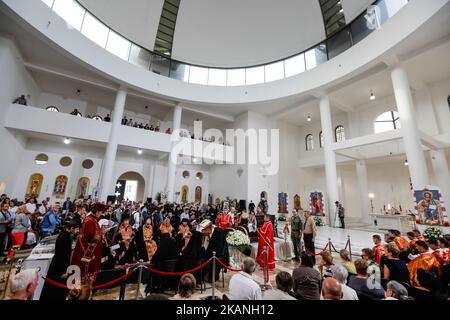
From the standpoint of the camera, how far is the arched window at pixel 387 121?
1422 centimetres

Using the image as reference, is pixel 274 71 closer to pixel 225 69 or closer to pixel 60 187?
pixel 225 69

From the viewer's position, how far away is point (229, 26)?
1550 centimetres

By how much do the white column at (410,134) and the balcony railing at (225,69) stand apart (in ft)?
10.5

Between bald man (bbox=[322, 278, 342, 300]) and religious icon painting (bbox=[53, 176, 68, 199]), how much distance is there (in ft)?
49.1

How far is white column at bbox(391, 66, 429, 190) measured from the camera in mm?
8977

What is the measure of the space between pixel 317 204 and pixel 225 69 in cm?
1280

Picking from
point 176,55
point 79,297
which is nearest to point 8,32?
point 176,55

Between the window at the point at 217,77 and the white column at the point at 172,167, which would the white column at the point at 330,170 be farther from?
the white column at the point at 172,167

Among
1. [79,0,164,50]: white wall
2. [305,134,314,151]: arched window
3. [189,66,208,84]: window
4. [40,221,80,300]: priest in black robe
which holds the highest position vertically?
[79,0,164,50]: white wall

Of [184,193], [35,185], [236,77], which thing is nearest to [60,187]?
[35,185]

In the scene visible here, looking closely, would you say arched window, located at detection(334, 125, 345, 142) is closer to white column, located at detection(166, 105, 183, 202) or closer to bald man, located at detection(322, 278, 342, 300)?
white column, located at detection(166, 105, 183, 202)

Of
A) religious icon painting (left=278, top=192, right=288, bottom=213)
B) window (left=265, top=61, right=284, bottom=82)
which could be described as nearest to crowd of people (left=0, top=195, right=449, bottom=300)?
religious icon painting (left=278, top=192, right=288, bottom=213)

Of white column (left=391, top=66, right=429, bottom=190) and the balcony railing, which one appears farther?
the balcony railing

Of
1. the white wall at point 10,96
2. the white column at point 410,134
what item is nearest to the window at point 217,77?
the white column at point 410,134
